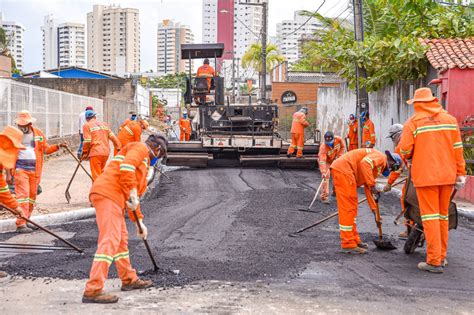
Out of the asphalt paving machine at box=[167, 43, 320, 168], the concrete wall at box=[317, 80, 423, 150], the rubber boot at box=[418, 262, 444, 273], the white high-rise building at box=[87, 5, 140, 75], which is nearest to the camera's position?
the rubber boot at box=[418, 262, 444, 273]

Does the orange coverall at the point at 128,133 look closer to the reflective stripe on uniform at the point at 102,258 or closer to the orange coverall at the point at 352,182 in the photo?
the orange coverall at the point at 352,182

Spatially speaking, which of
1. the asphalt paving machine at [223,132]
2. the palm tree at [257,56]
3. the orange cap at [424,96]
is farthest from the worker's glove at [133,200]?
the palm tree at [257,56]

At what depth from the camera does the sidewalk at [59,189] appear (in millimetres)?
10766

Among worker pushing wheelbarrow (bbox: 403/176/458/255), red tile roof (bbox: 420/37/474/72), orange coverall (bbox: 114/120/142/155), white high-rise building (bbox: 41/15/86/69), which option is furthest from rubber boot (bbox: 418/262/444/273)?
white high-rise building (bbox: 41/15/86/69)

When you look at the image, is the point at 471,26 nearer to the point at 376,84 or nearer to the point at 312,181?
the point at 376,84

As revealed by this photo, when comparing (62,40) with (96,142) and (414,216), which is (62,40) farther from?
(414,216)

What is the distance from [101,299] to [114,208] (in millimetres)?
762

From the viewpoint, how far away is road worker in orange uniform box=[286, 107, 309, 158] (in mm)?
17141

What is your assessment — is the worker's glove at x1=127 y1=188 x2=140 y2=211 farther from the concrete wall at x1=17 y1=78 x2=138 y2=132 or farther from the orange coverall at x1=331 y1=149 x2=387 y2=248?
the concrete wall at x1=17 y1=78 x2=138 y2=132

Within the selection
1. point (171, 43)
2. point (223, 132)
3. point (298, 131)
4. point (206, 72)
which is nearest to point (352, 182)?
point (298, 131)

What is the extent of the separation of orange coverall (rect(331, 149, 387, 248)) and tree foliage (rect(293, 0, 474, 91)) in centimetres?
899

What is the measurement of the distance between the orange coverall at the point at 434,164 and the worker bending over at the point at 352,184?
69 centimetres

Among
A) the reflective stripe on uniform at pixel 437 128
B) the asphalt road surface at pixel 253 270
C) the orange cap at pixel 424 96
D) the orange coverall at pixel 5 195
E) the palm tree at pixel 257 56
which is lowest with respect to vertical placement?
the asphalt road surface at pixel 253 270

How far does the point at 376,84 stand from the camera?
18.0 metres
